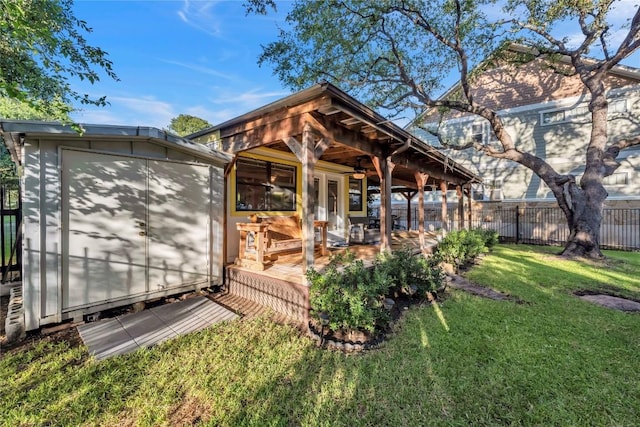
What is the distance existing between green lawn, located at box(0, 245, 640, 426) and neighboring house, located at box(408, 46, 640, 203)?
8.90 metres

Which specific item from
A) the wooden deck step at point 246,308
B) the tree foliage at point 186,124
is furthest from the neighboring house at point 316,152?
the tree foliage at point 186,124

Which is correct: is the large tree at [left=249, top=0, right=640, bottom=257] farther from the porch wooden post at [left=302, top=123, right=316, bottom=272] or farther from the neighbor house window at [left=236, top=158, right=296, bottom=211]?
the porch wooden post at [left=302, top=123, right=316, bottom=272]

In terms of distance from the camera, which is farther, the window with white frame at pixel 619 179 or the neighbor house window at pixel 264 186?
the window with white frame at pixel 619 179

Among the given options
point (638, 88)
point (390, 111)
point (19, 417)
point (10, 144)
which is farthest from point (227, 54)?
point (638, 88)

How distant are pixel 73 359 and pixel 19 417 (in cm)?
79

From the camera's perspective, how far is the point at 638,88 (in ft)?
36.5

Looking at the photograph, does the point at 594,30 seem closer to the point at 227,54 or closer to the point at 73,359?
the point at 227,54

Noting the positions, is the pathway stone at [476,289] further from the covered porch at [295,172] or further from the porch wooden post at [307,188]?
the porch wooden post at [307,188]

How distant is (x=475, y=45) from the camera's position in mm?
9086

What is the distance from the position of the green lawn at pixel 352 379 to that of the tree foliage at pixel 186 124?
2260 cm

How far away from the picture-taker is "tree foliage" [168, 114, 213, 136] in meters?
22.5

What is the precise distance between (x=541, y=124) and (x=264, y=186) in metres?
14.6

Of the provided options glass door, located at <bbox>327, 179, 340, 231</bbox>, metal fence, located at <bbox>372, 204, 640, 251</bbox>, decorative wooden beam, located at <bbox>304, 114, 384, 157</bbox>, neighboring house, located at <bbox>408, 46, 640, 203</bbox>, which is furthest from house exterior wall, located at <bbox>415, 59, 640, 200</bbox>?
decorative wooden beam, located at <bbox>304, 114, 384, 157</bbox>

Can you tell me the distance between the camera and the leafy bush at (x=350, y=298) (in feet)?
9.96
